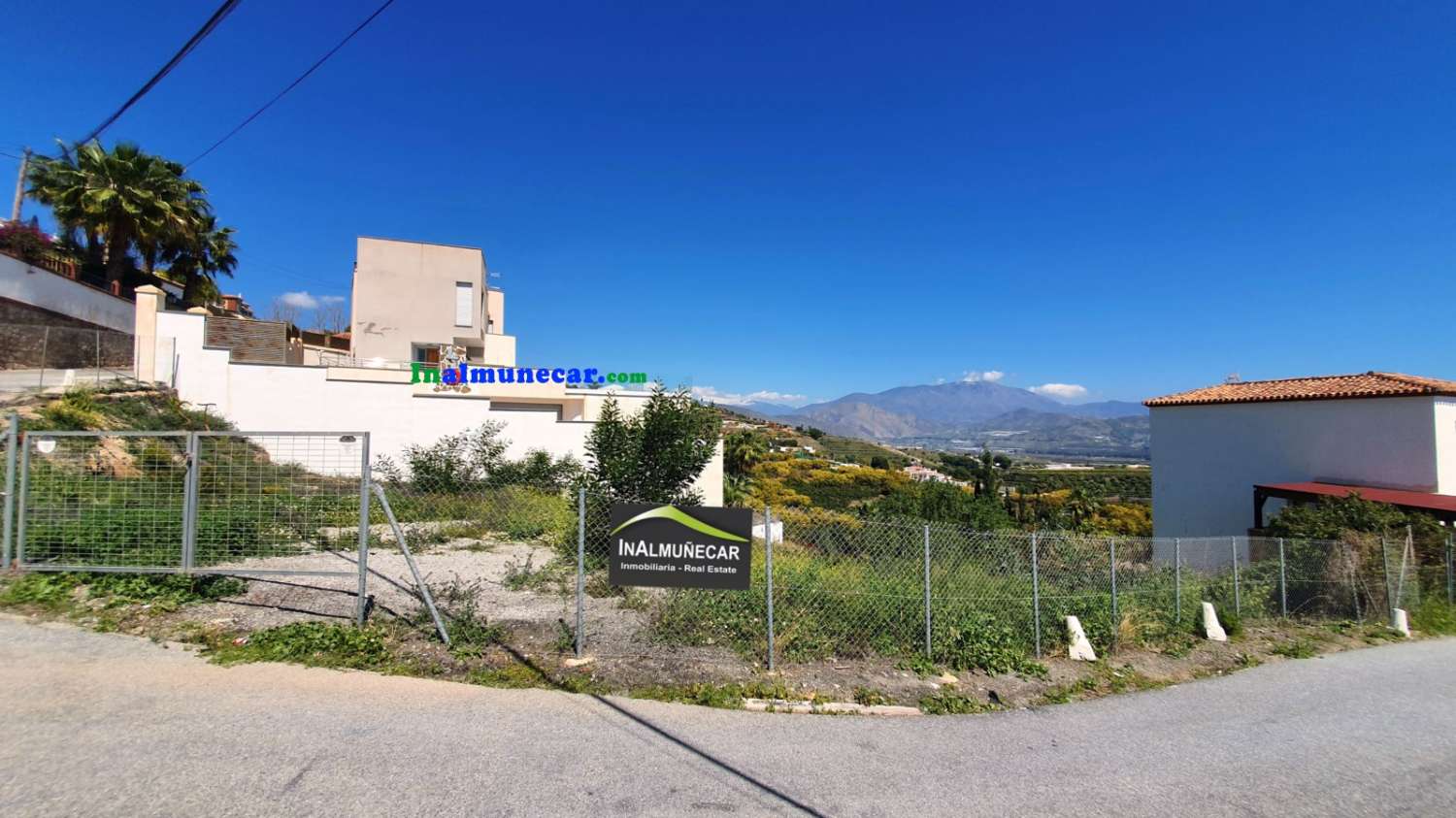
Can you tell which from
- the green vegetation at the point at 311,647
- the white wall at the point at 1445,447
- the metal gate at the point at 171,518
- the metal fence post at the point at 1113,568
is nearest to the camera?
the green vegetation at the point at 311,647

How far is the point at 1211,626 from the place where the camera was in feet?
29.2

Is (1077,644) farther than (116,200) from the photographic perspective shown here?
No

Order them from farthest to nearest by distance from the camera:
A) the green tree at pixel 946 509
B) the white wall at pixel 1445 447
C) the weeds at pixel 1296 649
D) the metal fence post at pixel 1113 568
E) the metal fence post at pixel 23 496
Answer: the green tree at pixel 946 509 → the white wall at pixel 1445 447 → the weeds at pixel 1296 649 → the metal fence post at pixel 1113 568 → the metal fence post at pixel 23 496

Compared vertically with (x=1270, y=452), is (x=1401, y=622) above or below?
below

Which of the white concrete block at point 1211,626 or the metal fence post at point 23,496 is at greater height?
the metal fence post at point 23,496

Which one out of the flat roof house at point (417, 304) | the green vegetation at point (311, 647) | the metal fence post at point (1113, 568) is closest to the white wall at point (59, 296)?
the flat roof house at point (417, 304)

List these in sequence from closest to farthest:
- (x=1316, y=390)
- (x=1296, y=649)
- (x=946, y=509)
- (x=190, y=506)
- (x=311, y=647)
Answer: (x=311, y=647)
(x=190, y=506)
(x=1296, y=649)
(x=1316, y=390)
(x=946, y=509)

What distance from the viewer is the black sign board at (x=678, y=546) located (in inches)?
247

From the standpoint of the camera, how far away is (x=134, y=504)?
7699 mm

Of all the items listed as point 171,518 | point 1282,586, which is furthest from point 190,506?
point 1282,586

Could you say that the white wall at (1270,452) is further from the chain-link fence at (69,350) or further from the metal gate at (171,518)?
the chain-link fence at (69,350)

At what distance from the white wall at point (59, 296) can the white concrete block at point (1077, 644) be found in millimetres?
Result: 32404

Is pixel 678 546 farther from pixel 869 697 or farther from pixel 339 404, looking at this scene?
pixel 339 404

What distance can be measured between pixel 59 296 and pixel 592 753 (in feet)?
101
